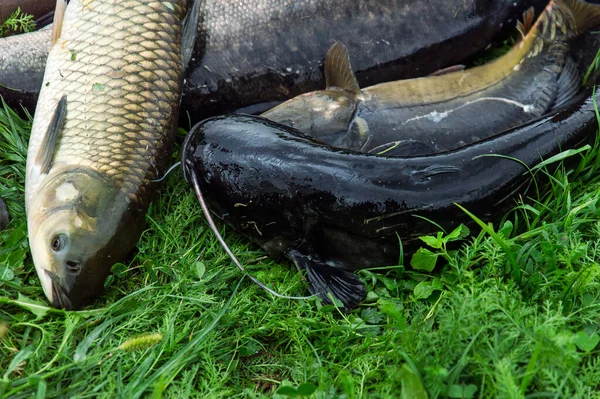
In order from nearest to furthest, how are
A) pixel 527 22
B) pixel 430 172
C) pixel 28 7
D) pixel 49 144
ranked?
pixel 430 172, pixel 49 144, pixel 527 22, pixel 28 7

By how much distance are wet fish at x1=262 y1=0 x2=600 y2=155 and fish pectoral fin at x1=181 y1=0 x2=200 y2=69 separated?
2.09 ft

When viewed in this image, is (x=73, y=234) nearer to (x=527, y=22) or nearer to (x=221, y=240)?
(x=221, y=240)

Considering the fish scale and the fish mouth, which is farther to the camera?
the fish scale

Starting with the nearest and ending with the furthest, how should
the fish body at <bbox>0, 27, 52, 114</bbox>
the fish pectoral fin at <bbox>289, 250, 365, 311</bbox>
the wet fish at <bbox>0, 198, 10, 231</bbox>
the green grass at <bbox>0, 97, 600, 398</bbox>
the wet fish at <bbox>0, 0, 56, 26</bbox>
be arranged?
the green grass at <bbox>0, 97, 600, 398</bbox>
the fish pectoral fin at <bbox>289, 250, 365, 311</bbox>
the wet fish at <bbox>0, 198, 10, 231</bbox>
the fish body at <bbox>0, 27, 52, 114</bbox>
the wet fish at <bbox>0, 0, 56, 26</bbox>

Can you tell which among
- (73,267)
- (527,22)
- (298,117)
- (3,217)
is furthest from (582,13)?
(3,217)

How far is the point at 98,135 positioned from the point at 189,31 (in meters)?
0.92

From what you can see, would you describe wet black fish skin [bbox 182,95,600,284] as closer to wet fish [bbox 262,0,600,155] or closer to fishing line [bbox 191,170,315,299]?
fishing line [bbox 191,170,315,299]

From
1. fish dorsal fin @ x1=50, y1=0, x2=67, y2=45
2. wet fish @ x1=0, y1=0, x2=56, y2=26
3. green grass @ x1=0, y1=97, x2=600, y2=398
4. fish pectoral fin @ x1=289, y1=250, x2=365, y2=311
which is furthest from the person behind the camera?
wet fish @ x1=0, y1=0, x2=56, y2=26

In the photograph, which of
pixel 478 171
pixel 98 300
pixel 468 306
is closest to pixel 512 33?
pixel 478 171

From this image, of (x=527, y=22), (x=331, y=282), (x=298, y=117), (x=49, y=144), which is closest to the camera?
(x=331, y=282)

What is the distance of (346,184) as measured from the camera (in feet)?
10.3

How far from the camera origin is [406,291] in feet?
11.1

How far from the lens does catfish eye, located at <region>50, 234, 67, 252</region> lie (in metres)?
3.18

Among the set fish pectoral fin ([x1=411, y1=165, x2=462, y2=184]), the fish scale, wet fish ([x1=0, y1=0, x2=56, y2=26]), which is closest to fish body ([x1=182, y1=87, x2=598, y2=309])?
fish pectoral fin ([x1=411, y1=165, x2=462, y2=184])
